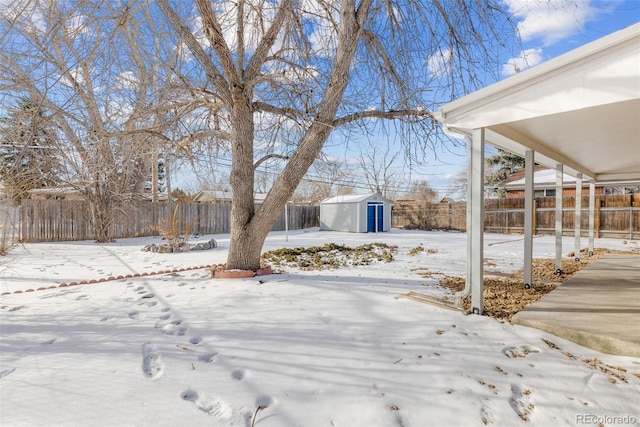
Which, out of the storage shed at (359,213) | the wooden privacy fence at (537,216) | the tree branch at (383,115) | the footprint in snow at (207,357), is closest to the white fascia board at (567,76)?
the tree branch at (383,115)

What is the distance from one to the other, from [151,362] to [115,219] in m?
11.5

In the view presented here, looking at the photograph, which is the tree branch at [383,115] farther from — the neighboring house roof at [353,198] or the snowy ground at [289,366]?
the neighboring house roof at [353,198]

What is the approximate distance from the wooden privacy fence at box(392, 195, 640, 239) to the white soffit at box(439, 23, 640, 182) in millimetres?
9862

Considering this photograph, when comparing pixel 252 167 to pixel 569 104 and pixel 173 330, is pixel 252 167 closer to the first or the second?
pixel 173 330

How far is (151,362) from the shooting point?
85.4 inches

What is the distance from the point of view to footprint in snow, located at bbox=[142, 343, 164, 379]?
6.64ft

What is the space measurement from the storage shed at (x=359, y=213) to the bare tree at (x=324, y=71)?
11.0 metres

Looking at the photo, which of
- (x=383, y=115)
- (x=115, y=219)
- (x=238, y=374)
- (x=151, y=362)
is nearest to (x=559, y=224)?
(x=383, y=115)

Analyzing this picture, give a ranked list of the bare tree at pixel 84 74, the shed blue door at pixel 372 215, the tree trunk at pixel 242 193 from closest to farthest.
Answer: the bare tree at pixel 84 74
the tree trunk at pixel 242 193
the shed blue door at pixel 372 215

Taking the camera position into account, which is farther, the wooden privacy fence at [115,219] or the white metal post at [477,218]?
the wooden privacy fence at [115,219]

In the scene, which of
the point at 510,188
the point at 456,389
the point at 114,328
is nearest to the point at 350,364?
the point at 456,389

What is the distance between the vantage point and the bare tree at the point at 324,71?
14.3 feet

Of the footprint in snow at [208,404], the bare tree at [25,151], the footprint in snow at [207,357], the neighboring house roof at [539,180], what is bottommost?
the footprint in snow at [208,404]

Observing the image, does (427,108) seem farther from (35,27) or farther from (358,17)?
(35,27)
